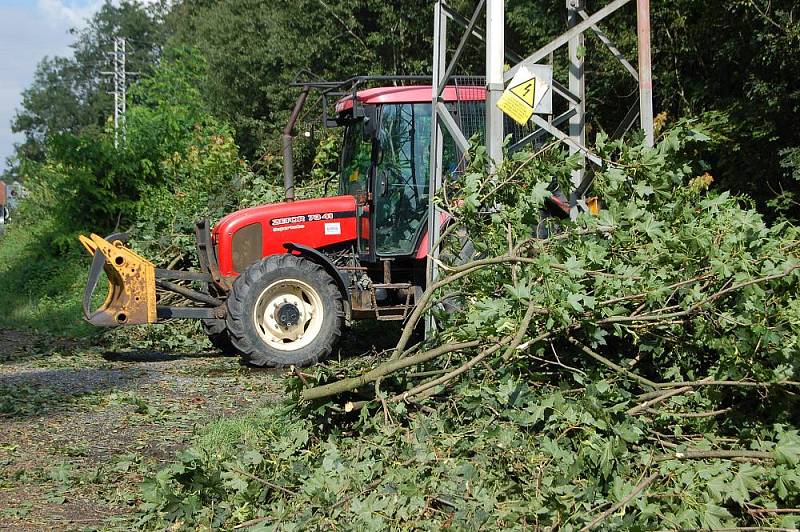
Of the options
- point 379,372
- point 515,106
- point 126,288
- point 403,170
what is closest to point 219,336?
point 126,288

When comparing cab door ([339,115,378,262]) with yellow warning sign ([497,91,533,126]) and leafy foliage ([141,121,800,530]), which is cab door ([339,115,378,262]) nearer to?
yellow warning sign ([497,91,533,126])

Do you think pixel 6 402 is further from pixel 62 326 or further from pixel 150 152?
pixel 150 152

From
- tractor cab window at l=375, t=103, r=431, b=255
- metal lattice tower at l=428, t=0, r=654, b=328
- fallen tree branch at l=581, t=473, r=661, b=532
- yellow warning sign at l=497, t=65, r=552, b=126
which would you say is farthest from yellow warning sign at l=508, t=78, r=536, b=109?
fallen tree branch at l=581, t=473, r=661, b=532

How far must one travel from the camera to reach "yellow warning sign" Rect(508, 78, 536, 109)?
7.55 metres

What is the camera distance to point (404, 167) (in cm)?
1070

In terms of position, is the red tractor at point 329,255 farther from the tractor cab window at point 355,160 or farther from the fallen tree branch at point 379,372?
the fallen tree branch at point 379,372

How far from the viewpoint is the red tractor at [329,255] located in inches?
421

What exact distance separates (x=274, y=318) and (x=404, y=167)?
2092mm

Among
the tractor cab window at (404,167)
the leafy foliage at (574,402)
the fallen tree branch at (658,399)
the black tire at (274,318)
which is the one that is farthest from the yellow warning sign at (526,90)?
the black tire at (274,318)

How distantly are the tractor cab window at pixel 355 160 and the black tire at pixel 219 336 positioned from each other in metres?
2.04

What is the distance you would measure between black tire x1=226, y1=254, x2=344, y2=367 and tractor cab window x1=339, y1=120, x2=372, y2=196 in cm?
105

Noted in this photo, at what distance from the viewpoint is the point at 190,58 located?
3719 centimetres

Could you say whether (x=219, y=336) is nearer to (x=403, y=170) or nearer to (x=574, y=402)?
(x=403, y=170)

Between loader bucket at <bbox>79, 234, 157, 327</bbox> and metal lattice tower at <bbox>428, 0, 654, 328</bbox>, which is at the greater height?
metal lattice tower at <bbox>428, 0, 654, 328</bbox>
